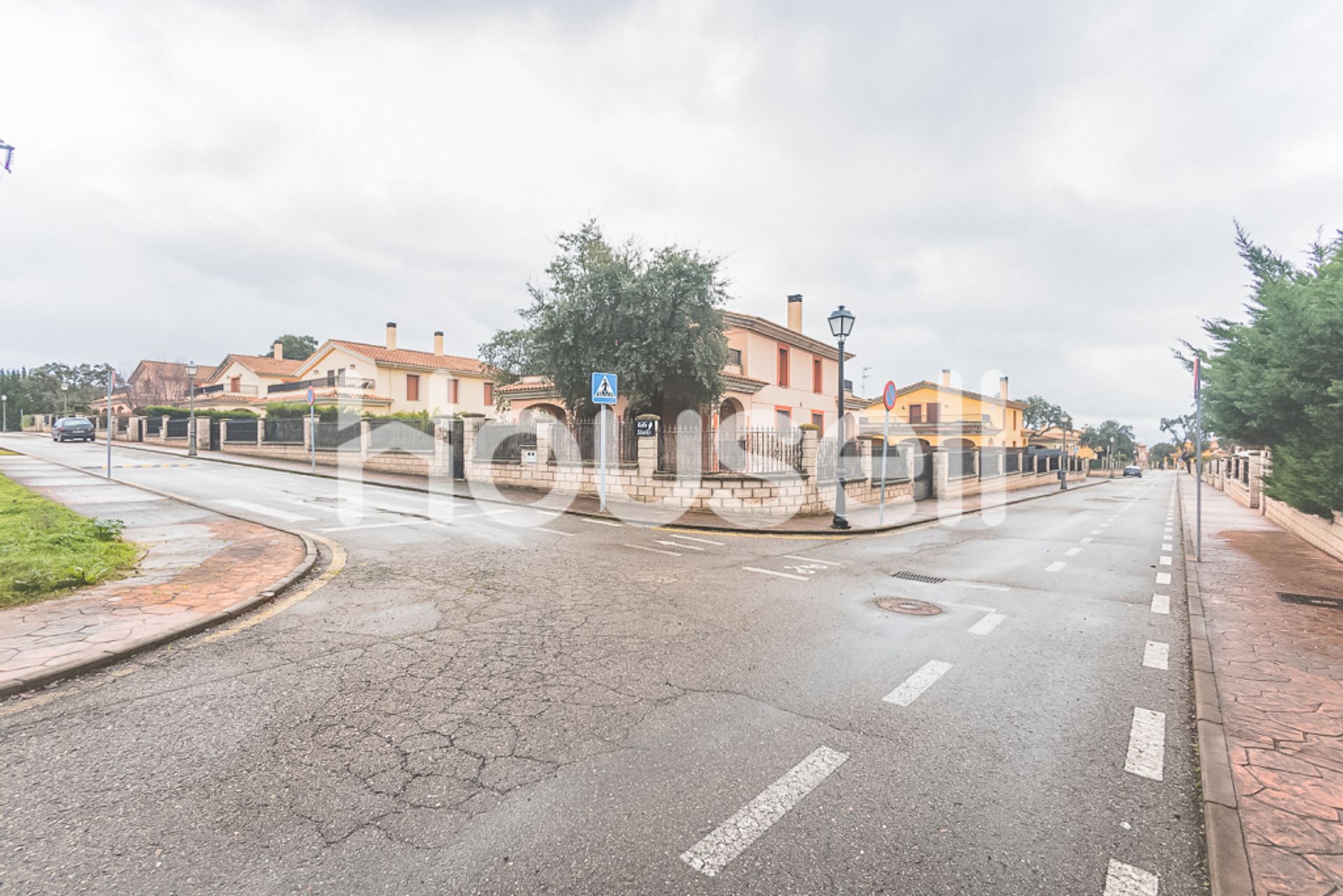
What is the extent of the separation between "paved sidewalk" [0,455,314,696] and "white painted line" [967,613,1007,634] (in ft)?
21.9

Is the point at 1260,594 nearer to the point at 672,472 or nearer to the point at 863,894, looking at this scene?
the point at 863,894

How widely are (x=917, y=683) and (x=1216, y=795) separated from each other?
5.28 feet

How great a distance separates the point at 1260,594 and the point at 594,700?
26.3 feet

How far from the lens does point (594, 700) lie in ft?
12.3

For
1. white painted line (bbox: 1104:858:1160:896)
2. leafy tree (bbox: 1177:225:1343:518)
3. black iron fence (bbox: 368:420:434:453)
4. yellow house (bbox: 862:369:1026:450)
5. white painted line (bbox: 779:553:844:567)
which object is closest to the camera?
white painted line (bbox: 1104:858:1160:896)

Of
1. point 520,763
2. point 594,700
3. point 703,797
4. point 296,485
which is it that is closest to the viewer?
point 703,797

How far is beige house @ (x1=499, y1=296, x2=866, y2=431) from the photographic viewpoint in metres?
24.4

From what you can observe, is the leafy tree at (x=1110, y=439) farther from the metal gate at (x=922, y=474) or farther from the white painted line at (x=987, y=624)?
the white painted line at (x=987, y=624)

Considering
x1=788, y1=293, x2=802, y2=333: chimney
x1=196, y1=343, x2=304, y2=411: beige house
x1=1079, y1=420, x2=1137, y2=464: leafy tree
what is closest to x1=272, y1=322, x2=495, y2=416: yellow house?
x1=196, y1=343, x2=304, y2=411: beige house

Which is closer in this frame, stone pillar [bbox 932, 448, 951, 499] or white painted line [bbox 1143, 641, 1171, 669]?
white painted line [bbox 1143, 641, 1171, 669]

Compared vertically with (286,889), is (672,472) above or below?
above

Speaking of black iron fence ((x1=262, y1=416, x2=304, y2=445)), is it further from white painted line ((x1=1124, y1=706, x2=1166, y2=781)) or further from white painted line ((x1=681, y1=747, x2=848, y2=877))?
white painted line ((x1=1124, y1=706, x2=1166, y2=781))

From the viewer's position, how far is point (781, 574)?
7.79 metres

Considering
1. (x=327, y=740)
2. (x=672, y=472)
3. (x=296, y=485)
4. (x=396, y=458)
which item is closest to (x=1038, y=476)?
(x=672, y=472)
